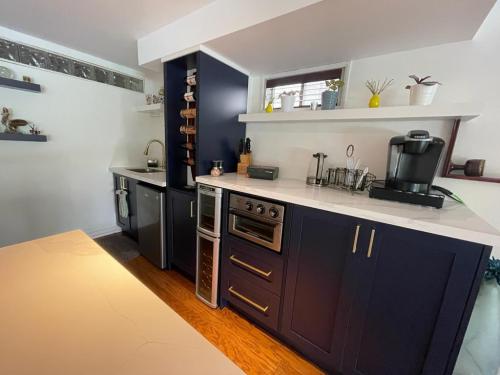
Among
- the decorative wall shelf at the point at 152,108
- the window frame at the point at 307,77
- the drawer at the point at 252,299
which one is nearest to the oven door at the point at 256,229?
the drawer at the point at 252,299

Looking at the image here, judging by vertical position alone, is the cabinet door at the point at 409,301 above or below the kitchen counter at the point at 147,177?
below

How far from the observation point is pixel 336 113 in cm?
142

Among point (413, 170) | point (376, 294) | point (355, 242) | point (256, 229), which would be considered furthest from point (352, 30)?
point (376, 294)

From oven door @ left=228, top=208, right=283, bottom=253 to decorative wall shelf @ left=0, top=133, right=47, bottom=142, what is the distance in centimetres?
214

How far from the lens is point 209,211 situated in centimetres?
159

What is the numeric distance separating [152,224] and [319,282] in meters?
1.64

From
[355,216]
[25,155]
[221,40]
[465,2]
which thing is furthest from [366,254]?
[25,155]

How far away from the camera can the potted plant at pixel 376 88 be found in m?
1.36

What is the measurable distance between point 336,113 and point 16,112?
2922 mm

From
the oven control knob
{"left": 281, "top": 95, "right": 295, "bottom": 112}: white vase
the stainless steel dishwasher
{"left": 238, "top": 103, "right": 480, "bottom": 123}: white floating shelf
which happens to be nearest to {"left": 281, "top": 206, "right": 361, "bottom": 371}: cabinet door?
the oven control knob

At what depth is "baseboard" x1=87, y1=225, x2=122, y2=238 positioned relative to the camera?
2.65 metres

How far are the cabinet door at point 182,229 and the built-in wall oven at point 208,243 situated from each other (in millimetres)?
134

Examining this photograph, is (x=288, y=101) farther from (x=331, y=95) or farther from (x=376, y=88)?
(x=376, y=88)

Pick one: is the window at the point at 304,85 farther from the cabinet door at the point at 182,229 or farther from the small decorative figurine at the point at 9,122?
the small decorative figurine at the point at 9,122
